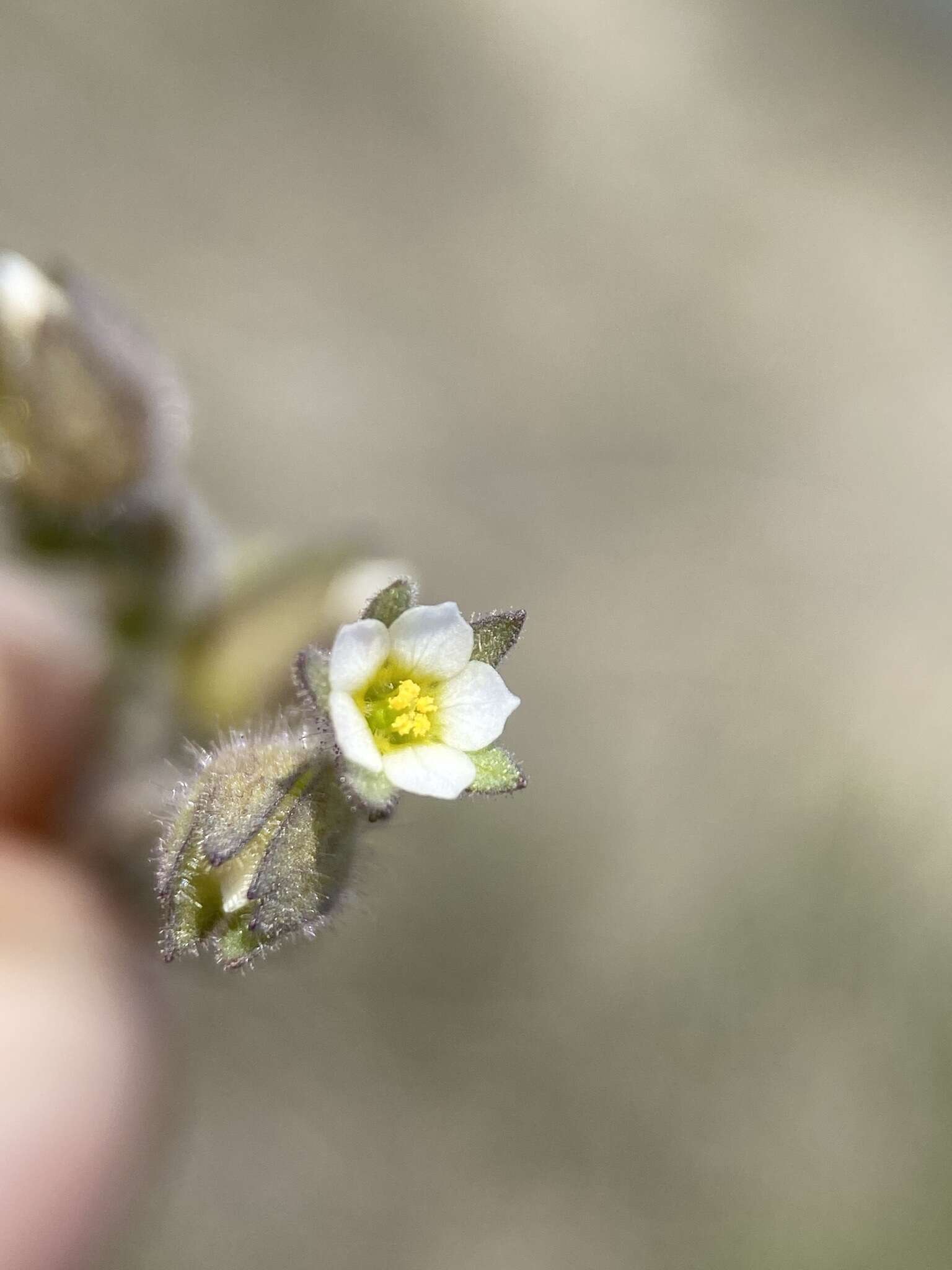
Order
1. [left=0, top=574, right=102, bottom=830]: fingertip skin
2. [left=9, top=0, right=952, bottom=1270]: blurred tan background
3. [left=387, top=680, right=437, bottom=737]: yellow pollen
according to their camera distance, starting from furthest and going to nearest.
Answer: [left=9, top=0, right=952, bottom=1270]: blurred tan background
[left=0, top=574, right=102, bottom=830]: fingertip skin
[left=387, top=680, right=437, bottom=737]: yellow pollen

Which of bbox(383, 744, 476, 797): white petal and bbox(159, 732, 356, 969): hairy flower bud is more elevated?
bbox(383, 744, 476, 797): white petal

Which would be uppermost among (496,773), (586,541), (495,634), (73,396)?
(586,541)

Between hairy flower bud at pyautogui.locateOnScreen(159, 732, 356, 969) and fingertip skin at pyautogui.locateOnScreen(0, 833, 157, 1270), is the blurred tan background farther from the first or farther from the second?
hairy flower bud at pyautogui.locateOnScreen(159, 732, 356, 969)

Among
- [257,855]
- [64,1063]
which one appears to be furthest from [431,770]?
[64,1063]

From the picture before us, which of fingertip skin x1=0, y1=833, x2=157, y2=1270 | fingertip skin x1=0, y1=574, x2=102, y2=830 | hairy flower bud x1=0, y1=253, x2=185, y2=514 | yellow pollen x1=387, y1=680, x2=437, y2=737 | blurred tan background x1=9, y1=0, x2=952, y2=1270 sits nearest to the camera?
yellow pollen x1=387, y1=680, x2=437, y2=737

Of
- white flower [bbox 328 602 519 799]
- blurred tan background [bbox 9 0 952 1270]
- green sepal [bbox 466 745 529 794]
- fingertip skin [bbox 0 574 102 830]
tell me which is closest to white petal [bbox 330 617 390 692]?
white flower [bbox 328 602 519 799]

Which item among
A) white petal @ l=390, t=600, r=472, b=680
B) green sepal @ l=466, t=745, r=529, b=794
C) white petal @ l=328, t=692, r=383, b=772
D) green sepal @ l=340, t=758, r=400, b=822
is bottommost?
green sepal @ l=340, t=758, r=400, b=822

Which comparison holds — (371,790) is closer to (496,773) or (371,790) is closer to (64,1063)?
(496,773)
